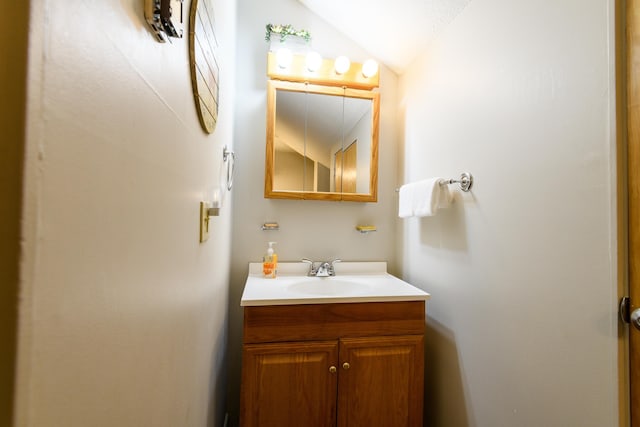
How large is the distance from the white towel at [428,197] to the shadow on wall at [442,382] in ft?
1.88

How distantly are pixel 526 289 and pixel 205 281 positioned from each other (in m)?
1.04

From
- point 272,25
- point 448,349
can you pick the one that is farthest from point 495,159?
point 272,25

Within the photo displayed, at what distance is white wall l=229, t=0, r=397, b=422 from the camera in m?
1.52

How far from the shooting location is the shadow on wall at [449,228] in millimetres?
1106

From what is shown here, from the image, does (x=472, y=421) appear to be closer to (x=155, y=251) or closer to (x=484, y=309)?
(x=484, y=309)

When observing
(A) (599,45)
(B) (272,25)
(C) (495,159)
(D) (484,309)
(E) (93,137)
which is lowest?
(D) (484,309)

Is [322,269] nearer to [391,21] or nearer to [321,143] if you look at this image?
[321,143]

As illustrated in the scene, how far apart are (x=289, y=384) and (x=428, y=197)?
1017 millimetres

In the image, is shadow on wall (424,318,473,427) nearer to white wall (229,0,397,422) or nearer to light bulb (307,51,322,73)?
white wall (229,0,397,422)

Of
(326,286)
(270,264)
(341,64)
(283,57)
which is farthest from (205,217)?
(341,64)

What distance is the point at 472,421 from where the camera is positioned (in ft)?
3.36

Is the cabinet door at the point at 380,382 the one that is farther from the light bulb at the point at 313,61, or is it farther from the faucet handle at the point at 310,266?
the light bulb at the point at 313,61

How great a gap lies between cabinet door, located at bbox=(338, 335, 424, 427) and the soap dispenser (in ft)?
1.79

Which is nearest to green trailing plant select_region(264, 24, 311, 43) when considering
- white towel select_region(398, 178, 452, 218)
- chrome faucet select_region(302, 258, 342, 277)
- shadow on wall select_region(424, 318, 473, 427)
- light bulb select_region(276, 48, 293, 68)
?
light bulb select_region(276, 48, 293, 68)
